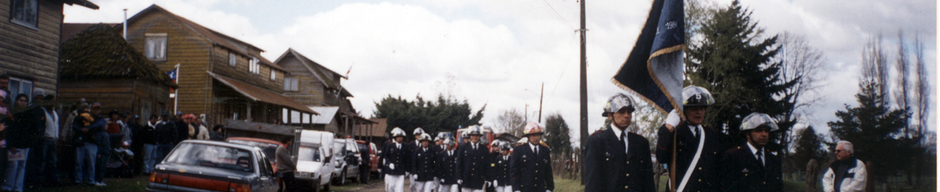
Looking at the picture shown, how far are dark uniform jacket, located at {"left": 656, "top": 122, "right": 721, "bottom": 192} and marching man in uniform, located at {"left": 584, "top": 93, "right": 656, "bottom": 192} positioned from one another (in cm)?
22

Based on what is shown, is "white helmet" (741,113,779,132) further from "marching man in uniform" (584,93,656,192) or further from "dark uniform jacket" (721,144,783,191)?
"marching man in uniform" (584,93,656,192)

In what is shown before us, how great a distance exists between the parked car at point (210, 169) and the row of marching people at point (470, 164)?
411 centimetres

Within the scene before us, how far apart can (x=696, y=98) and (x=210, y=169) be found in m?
6.60

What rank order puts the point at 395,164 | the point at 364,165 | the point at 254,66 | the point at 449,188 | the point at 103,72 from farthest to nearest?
the point at 254,66 < the point at 364,165 < the point at 103,72 < the point at 395,164 < the point at 449,188

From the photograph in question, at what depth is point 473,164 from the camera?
14.4 meters

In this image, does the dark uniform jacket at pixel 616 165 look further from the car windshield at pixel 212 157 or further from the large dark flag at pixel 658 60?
the car windshield at pixel 212 157

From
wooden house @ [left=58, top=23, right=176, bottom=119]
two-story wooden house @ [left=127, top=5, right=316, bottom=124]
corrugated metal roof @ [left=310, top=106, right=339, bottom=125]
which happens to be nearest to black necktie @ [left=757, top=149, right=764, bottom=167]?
wooden house @ [left=58, top=23, right=176, bottom=119]

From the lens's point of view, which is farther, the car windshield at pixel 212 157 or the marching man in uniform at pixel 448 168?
the marching man in uniform at pixel 448 168

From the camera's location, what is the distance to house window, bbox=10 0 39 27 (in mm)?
15500

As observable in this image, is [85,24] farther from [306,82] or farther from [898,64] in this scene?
[898,64]

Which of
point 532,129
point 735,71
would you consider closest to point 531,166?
point 532,129

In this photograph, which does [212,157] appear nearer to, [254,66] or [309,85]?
[254,66]

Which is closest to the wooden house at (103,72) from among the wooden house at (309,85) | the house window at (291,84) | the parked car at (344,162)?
the parked car at (344,162)

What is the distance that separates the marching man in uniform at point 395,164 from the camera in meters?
16.0
